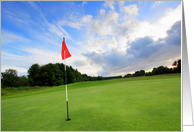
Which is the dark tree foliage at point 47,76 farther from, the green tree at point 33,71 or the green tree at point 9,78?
the green tree at point 9,78

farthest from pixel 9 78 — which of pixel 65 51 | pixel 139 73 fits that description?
pixel 139 73

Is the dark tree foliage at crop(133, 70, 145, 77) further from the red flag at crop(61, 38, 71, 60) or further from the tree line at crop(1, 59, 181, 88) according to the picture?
the red flag at crop(61, 38, 71, 60)

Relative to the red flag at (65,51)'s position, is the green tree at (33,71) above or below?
below

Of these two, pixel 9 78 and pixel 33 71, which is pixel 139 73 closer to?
pixel 33 71

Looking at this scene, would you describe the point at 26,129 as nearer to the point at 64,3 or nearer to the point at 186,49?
the point at 186,49

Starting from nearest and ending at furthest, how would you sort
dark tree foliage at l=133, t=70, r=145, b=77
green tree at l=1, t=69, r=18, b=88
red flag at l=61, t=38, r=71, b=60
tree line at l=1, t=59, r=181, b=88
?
red flag at l=61, t=38, r=71, b=60, tree line at l=1, t=59, r=181, b=88, green tree at l=1, t=69, r=18, b=88, dark tree foliage at l=133, t=70, r=145, b=77

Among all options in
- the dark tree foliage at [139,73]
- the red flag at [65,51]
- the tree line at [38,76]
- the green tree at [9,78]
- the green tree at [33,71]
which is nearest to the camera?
the red flag at [65,51]

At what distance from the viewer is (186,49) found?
275 cm

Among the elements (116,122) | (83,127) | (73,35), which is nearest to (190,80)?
(116,122)

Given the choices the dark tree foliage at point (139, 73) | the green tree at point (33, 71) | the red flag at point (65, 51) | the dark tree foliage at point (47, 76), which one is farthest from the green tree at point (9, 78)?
the dark tree foliage at point (139, 73)

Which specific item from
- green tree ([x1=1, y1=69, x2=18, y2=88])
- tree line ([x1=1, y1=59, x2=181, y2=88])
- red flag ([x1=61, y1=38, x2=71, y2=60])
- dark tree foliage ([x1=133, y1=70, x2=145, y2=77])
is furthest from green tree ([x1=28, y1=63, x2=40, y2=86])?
dark tree foliage ([x1=133, y1=70, x2=145, y2=77])

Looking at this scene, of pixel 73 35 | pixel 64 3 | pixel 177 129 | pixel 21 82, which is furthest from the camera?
pixel 21 82

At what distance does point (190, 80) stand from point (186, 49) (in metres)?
0.94

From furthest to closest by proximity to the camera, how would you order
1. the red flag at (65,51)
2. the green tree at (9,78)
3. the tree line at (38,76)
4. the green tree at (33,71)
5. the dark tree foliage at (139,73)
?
the dark tree foliage at (139,73)
the green tree at (33,71)
the green tree at (9,78)
the tree line at (38,76)
the red flag at (65,51)
